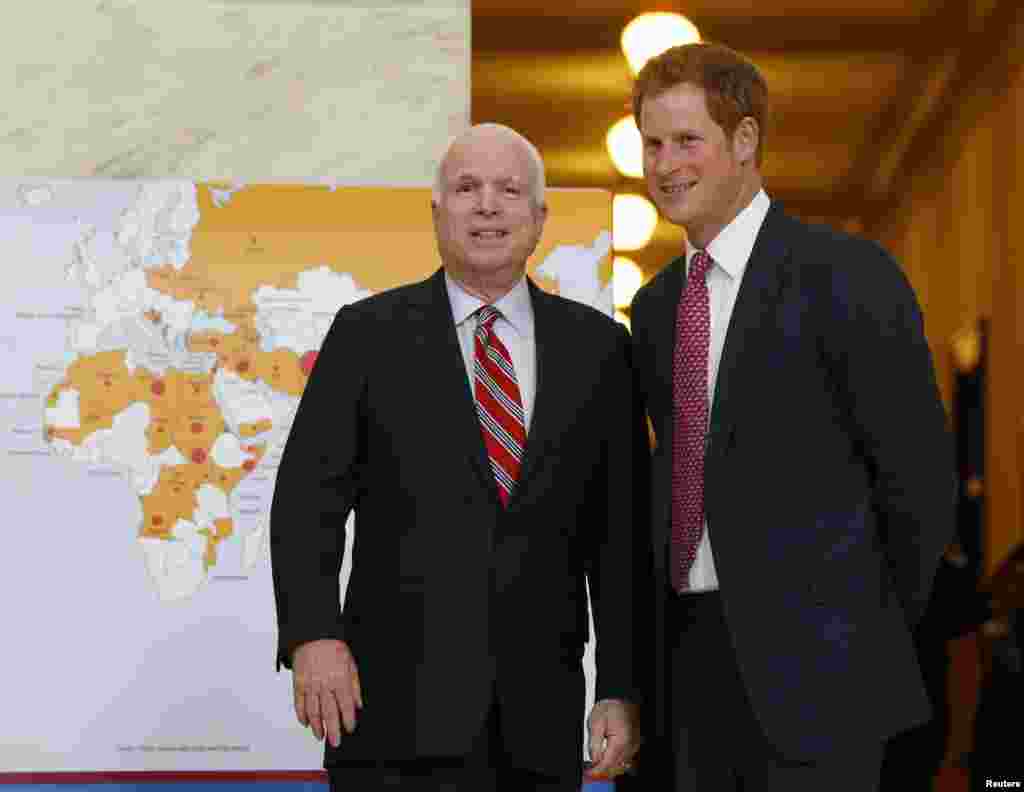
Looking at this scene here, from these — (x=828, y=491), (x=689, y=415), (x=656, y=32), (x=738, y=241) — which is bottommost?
(x=828, y=491)

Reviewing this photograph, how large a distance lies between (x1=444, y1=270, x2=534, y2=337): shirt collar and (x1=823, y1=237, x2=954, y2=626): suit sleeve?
19.4 inches

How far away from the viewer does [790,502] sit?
7.63ft

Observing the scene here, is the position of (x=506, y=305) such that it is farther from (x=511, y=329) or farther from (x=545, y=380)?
(x=545, y=380)

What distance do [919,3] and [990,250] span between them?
212 centimetres

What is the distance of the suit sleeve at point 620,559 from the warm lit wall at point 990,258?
7.26m

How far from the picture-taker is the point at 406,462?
8.05 feet

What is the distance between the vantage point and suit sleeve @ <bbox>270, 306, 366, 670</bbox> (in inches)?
94.6

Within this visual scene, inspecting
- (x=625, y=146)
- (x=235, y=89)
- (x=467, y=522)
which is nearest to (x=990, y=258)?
(x=625, y=146)

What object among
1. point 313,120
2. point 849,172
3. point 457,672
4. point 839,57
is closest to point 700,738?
point 457,672

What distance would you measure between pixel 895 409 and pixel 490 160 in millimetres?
730

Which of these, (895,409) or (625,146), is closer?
(895,409)

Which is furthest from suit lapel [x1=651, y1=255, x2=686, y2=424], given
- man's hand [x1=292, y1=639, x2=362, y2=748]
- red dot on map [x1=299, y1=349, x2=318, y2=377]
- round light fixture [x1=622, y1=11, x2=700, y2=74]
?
round light fixture [x1=622, y1=11, x2=700, y2=74]

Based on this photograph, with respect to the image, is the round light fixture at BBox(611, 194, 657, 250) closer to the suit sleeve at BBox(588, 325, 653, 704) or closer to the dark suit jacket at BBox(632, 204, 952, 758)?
the suit sleeve at BBox(588, 325, 653, 704)

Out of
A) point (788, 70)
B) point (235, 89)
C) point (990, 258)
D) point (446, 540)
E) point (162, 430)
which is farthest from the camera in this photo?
point (990, 258)
